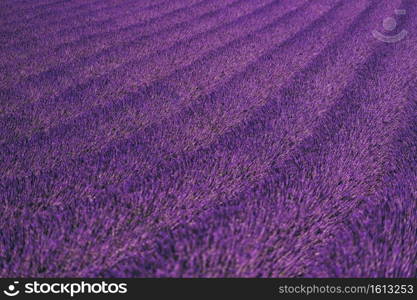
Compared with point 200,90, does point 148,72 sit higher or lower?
higher

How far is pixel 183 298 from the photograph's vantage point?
0.58 meters

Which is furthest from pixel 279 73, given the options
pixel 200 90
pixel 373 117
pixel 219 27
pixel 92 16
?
pixel 92 16

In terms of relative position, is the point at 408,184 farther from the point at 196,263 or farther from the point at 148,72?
the point at 148,72

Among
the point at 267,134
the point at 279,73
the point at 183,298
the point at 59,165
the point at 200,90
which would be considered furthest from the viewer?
the point at 279,73

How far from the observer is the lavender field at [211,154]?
651 millimetres

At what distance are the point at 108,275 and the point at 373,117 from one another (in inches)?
33.1

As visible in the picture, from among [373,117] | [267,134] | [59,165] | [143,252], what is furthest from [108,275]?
[373,117]

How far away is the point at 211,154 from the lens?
0.97 meters

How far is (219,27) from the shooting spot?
2102mm

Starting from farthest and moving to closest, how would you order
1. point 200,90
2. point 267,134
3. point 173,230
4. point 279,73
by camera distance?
point 279,73, point 200,90, point 267,134, point 173,230

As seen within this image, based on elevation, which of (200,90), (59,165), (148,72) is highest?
(148,72)

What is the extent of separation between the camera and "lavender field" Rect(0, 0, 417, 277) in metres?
0.65

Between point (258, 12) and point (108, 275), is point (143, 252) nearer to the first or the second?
point (108, 275)

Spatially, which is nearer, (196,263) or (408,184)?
(196,263)
